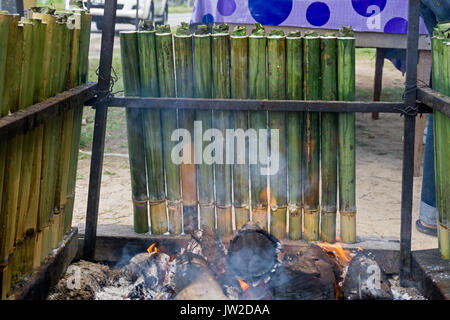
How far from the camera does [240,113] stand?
3.64 metres

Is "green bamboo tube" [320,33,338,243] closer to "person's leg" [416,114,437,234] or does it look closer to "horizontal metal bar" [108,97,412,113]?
"horizontal metal bar" [108,97,412,113]

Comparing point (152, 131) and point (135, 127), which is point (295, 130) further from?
point (135, 127)

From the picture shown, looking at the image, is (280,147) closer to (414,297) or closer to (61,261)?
(414,297)

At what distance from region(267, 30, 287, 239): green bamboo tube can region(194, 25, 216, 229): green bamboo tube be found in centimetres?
39

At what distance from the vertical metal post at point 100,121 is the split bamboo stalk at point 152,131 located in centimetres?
20

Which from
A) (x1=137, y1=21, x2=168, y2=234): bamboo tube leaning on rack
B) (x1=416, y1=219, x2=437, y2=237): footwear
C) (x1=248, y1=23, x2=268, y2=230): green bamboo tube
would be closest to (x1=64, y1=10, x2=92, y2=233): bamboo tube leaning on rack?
(x1=137, y1=21, x2=168, y2=234): bamboo tube leaning on rack

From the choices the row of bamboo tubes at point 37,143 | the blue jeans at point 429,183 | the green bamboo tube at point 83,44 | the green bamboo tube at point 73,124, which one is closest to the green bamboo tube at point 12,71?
the row of bamboo tubes at point 37,143

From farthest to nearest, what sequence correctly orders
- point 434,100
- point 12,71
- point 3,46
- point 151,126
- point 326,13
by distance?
point 326,13 → point 151,126 → point 434,100 → point 12,71 → point 3,46

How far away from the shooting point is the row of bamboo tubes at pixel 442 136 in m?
3.23

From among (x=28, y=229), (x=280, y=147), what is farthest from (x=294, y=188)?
(x=28, y=229)

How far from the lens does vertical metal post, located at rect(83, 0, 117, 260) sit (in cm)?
358

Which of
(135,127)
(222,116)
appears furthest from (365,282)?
(135,127)

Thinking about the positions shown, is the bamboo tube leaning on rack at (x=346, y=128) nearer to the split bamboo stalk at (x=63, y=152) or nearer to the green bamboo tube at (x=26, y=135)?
the split bamboo stalk at (x=63, y=152)

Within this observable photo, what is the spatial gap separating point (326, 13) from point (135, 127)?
110 inches
